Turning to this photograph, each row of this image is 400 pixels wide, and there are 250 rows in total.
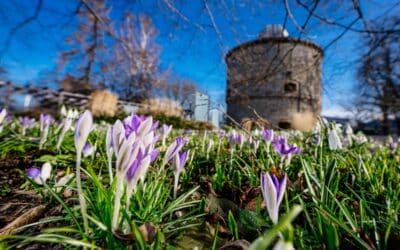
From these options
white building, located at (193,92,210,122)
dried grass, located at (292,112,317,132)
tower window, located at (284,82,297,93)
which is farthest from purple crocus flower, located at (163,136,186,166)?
tower window, located at (284,82,297,93)

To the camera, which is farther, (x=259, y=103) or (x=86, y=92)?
(x=86, y=92)

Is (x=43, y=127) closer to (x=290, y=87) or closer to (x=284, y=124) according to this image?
(x=284, y=124)

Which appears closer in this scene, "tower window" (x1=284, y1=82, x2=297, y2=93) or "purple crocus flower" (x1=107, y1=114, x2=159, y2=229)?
"purple crocus flower" (x1=107, y1=114, x2=159, y2=229)

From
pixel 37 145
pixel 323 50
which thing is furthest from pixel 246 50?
pixel 37 145

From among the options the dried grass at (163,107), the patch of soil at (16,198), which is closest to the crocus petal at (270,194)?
the patch of soil at (16,198)

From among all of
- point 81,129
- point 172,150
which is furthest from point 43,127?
point 81,129

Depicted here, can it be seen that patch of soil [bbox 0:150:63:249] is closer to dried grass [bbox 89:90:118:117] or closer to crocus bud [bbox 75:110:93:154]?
crocus bud [bbox 75:110:93:154]

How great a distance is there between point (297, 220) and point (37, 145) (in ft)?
6.29

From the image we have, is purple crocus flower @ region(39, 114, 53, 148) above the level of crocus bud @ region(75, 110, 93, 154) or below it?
below

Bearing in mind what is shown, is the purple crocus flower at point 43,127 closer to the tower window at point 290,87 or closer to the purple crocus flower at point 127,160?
the purple crocus flower at point 127,160

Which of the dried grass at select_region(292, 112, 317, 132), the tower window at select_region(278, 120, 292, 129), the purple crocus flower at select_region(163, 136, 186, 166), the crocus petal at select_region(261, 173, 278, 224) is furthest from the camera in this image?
the tower window at select_region(278, 120, 292, 129)

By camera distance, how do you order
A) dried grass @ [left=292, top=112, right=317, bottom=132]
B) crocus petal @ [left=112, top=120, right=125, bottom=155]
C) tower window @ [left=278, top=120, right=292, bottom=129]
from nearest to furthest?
crocus petal @ [left=112, top=120, right=125, bottom=155] → dried grass @ [left=292, top=112, right=317, bottom=132] → tower window @ [left=278, top=120, right=292, bottom=129]

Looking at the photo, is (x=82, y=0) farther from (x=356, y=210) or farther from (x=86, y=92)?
(x=86, y=92)

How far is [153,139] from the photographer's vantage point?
77 centimetres
